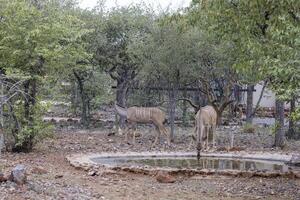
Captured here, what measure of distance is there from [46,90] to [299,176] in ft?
22.9

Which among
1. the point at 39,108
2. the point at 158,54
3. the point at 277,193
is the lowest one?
the point at 277,193

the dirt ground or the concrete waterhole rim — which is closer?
the dirt ground

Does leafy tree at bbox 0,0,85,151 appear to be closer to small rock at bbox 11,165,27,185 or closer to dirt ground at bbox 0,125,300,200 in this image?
dirt ground at bbox 0,125,300,200

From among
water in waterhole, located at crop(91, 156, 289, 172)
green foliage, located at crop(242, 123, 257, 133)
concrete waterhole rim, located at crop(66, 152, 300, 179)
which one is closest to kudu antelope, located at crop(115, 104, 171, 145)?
concrete waterhole rim, located at crop(66, 152, 300, 179)

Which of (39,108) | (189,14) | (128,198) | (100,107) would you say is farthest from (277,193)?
(100,107)

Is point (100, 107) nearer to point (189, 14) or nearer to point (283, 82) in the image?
point (189, 14)

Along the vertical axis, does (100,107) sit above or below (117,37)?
below

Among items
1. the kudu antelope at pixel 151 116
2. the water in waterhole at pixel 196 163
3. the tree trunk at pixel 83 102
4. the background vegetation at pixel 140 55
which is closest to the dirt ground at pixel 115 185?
the water in waterhole at pixel 196 163

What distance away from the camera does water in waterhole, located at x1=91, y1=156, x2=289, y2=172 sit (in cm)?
1288

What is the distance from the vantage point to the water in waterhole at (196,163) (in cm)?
1288

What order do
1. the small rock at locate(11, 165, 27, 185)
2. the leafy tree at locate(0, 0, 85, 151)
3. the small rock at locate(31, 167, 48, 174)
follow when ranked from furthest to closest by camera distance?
the leafy tree at locate(0, 0, 85, 151) → the small rock at locate(31, 167, 48, 174) → the small rock at locate(11, 165, 27, 185)

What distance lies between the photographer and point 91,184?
1027cm

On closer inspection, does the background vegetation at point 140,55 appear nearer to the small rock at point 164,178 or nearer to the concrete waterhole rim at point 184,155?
the concrete waterhole rim at point 184,155

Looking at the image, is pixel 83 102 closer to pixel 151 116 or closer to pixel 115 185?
pixel 151 116
